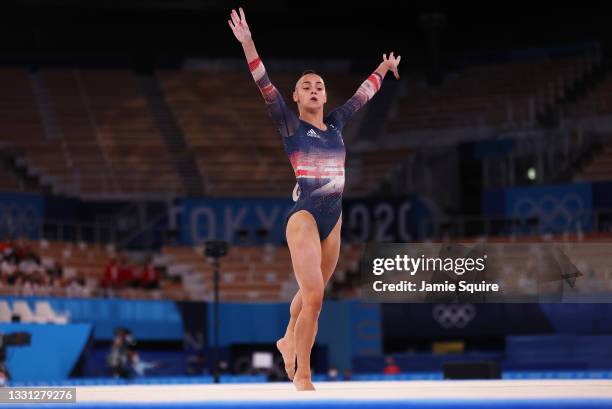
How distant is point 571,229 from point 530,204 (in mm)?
1635

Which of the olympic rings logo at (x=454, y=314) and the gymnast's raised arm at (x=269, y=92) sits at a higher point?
the gymnast's raised arm at (x=269, y=92)

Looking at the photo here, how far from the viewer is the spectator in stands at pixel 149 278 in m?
23.5

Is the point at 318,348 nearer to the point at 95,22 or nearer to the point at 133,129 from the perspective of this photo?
the point at 133,129

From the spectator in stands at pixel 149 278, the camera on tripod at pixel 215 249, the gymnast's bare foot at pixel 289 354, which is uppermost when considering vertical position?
the camera on tripod at pixel 215 249

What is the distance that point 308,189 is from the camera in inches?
285

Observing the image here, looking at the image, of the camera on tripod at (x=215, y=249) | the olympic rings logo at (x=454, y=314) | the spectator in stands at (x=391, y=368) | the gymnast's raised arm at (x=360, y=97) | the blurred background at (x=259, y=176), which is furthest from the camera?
the olympic rings logo at (x=454, y=314)

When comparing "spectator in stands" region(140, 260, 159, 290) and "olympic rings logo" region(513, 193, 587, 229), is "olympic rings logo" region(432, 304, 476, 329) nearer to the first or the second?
"olympic rings logo" region(513, 193, 587, 229)

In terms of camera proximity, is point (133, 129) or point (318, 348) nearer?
point (318, 348)

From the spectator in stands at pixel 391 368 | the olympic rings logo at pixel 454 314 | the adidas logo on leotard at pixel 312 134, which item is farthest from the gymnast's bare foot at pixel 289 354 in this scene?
the olympic rings logo at pixel 454 314

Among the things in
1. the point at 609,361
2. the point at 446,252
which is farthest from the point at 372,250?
the point at 609,361

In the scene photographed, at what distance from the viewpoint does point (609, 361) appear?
19.6m

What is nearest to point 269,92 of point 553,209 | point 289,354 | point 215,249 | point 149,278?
point 289,354

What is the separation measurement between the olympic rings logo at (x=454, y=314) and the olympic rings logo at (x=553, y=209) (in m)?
2.32

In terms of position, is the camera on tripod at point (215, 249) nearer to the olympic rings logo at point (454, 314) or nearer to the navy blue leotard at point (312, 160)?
the olympic rings logo at point (454, 314)
